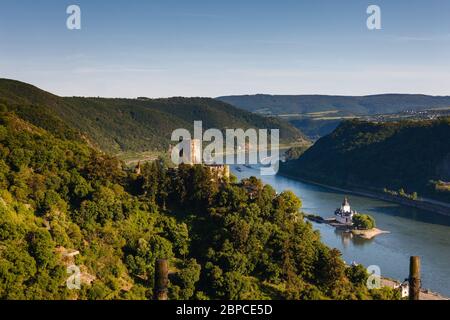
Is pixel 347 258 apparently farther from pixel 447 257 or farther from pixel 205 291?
pixel 205 291

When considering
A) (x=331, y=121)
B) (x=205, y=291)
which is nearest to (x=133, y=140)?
(x=205, y=291)

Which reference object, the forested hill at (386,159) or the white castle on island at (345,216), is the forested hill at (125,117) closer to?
the white castle on island at (345,216)

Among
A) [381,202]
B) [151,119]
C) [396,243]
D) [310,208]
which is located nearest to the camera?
[396,243]

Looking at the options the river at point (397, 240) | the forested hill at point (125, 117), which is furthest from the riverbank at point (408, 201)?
the forested hill at point (125, 117)

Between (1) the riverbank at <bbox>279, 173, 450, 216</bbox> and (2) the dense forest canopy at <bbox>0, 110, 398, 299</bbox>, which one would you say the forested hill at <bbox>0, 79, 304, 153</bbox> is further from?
(1) the riverbank at <bbox>279, 173, 450, 216</bbox>

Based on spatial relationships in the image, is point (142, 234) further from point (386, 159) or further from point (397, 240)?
point (386, 159)

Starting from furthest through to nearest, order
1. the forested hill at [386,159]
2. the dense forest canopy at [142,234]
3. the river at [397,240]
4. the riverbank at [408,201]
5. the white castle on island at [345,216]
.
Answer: the forested hill at [386,159], the riverbank at [408,201], the white castle on island at [345,216], the river at [397,240], the dense forest canopy at [142,234]
